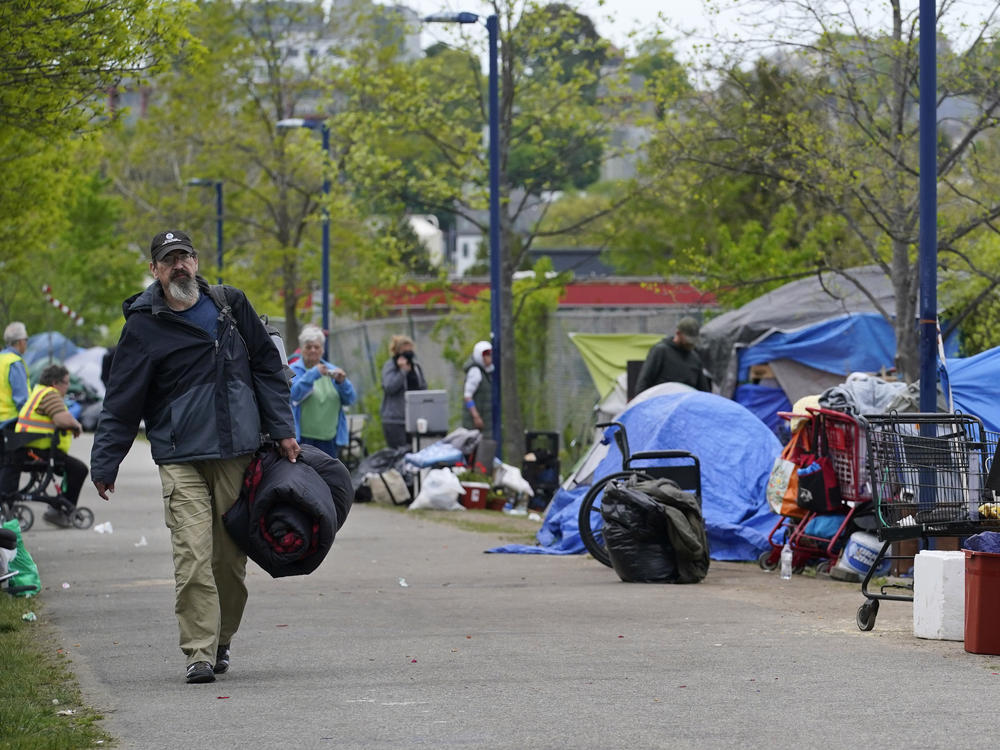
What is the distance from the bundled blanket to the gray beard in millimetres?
827

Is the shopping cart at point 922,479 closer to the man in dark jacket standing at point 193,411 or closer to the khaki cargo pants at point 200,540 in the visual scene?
the man in dark jacket standing at point 193,411

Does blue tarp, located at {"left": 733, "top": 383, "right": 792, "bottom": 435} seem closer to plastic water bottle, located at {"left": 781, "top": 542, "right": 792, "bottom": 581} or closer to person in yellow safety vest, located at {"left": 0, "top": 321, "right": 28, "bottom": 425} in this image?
plastic water bottle, located at {"left": 781, "top": 542, "right": 792, "bottom": 581}

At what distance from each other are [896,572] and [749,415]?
10.7 feet

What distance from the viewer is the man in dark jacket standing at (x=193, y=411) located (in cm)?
760

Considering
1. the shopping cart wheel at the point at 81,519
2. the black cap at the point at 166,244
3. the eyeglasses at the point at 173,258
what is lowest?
the shopping cart wheel at the point at 81,519

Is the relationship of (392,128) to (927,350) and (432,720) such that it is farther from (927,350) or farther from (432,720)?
(432,720)


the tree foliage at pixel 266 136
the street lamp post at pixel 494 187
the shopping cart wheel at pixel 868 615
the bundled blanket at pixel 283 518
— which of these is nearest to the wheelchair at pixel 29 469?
the street lamp post at pixel 494 187

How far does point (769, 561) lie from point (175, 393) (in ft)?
20.0

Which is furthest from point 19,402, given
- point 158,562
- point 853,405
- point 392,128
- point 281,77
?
point 281,77

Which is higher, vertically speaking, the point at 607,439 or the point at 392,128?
the point at 392,128

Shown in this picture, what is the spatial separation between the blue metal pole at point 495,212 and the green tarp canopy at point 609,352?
1626 mm

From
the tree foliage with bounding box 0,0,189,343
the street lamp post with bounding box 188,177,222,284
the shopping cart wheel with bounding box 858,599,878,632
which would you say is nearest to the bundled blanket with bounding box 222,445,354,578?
the shopping cart wheel with bounding box 858,599,878,632

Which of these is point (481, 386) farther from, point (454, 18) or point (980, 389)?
point (980, 389)

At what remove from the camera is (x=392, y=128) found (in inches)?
1010
